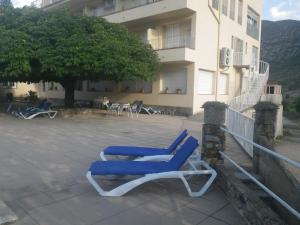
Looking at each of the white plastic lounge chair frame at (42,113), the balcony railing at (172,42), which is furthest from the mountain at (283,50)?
the white plastic lounge chair frame at (42,113)

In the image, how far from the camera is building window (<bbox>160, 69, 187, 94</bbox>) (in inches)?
776

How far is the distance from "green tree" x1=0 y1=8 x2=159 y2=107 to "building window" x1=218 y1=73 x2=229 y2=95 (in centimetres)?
719

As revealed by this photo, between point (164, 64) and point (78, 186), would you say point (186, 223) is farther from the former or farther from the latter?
point (164, 64)

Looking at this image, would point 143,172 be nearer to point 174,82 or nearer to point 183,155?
point 183,155

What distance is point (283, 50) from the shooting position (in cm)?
6041

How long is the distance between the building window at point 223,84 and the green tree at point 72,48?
719 centimetres

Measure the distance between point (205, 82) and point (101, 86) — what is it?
32.2 feet

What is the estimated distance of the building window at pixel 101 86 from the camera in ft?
82.3

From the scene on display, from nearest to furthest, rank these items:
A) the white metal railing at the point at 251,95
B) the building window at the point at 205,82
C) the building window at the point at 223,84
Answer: the white metal railing at the point at 251,95 < the building window at the point at 205,82 < the building window at the point at 223,84

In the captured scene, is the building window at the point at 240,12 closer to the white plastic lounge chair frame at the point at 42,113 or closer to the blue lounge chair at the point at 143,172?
the white plastic lounge chair frame at the point at 42,113

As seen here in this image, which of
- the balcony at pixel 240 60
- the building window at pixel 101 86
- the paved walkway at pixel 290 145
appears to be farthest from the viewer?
the building window at pixel 101 86

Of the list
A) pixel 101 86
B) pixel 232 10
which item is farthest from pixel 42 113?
pixel 232 10

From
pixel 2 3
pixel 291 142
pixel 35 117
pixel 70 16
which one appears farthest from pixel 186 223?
pixel 2 3

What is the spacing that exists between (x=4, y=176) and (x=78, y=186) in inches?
60.4
